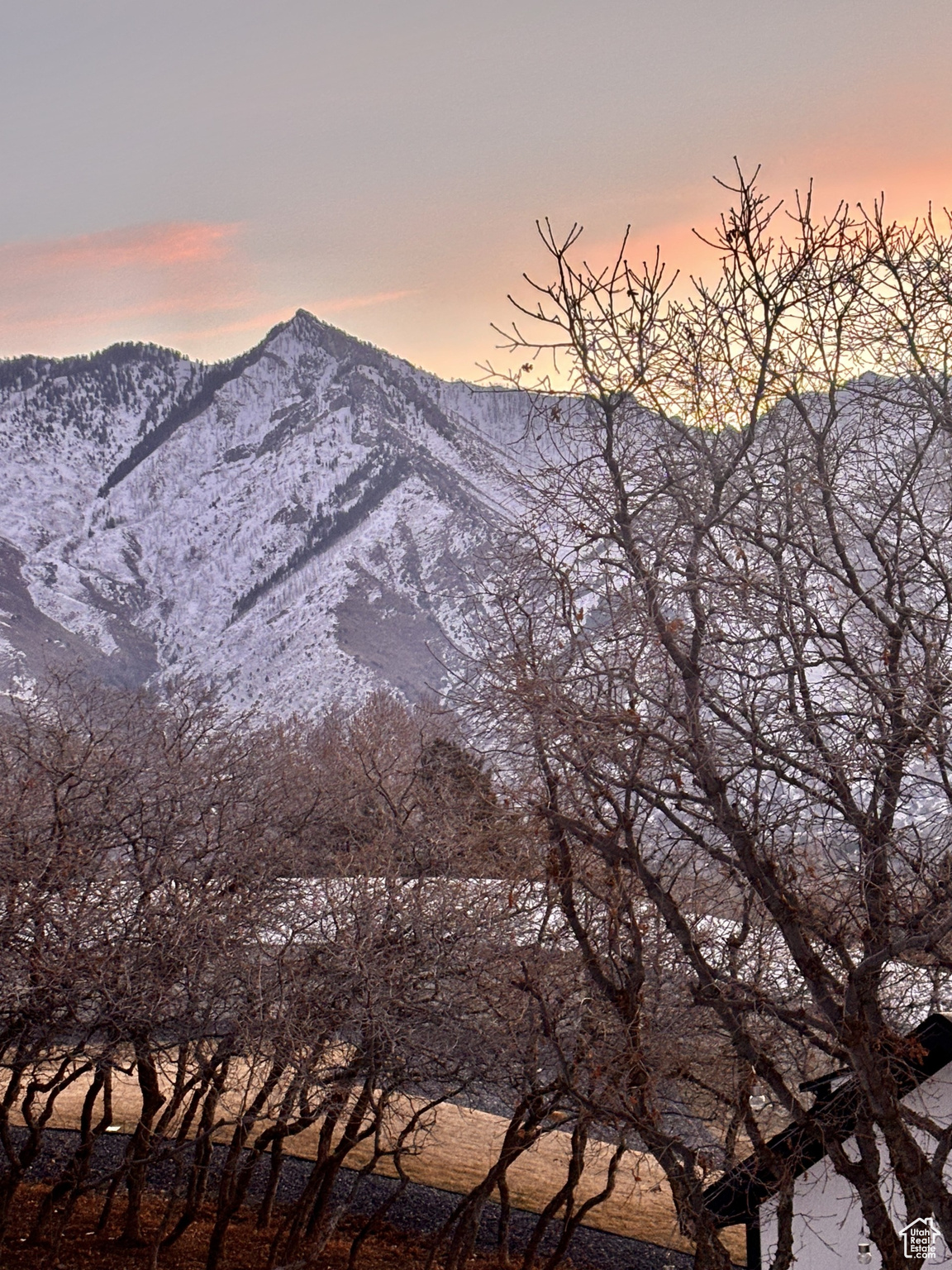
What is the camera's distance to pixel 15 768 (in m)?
16.3

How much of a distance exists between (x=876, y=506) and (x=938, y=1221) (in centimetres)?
455

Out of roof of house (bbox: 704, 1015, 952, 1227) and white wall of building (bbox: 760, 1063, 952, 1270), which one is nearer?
roof of house (bbox: 704, 1015, 952, 1227)

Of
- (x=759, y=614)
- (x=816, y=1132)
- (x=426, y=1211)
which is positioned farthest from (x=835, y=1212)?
(x=426, y=1211)

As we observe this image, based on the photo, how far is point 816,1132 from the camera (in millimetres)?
8773

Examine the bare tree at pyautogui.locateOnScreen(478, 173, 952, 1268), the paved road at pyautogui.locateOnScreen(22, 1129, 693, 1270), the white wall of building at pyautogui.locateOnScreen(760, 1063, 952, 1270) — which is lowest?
the paved road at pyautogui.locateOnScreen(22, 1129, 693, 1270)

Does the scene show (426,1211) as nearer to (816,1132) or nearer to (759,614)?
(816,1132)

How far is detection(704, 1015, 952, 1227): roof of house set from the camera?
8.66 metres

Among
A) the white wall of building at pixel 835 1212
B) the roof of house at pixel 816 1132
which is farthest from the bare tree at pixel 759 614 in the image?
the white wall of building at pixel 835 1212

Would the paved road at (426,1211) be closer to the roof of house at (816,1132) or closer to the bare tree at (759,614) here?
the roof of house at (816,1132)

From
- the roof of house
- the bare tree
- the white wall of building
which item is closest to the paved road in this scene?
the white wall of building

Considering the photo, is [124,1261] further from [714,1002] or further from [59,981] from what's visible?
[714,1002]

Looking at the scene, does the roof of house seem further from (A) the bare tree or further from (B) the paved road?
(B) the paved road

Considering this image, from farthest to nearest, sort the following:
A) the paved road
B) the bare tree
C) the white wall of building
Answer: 1. the paved road
2. the white wall of building
3. the bare tree

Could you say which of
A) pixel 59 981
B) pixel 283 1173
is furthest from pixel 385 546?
pixel 59 981
